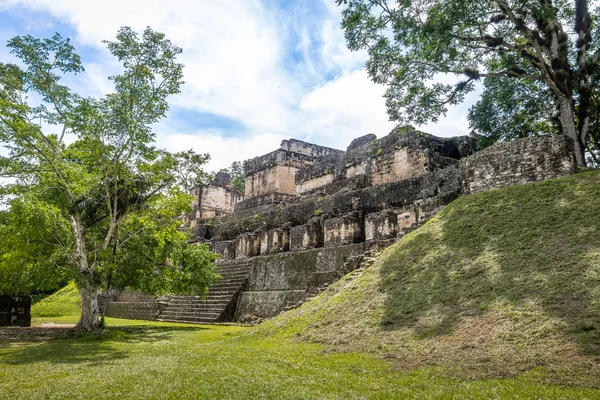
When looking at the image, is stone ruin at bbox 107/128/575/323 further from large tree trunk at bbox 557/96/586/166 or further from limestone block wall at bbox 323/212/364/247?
large tree trunk at bbox 557/96/586/166

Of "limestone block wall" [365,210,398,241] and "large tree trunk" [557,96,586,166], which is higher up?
"large tree trunk" [557,96,586,166]

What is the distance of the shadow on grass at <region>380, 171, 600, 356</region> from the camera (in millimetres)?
5340

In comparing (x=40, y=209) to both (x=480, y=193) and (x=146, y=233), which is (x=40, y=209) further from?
(x=480, y=193)

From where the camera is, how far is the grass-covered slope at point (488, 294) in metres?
4.59

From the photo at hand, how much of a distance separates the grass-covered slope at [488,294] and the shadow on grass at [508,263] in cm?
2

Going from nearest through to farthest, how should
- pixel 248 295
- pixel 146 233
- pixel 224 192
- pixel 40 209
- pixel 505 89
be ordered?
pixel 40 209 → pixel 146 233 → pixel 248 295 → pixel 505 89 → pixel 224 192

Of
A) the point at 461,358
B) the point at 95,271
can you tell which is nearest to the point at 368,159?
the point at 95,271

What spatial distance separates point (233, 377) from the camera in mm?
4434

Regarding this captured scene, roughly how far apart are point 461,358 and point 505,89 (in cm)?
1228

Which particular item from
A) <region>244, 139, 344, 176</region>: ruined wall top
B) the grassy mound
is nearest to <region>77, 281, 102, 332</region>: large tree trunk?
the grassy mound

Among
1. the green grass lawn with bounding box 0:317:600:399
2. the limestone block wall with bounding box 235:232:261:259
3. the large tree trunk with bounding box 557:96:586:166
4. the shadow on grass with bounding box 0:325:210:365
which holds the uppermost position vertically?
the large tree trunk with bounding box 557:96:586:166

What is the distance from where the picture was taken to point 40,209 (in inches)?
320

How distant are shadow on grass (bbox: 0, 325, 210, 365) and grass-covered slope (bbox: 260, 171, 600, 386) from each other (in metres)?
2.46

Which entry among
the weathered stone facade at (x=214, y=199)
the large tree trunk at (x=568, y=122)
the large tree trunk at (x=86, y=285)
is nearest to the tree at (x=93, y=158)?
the large tree trunk at (x=86, y=285)
